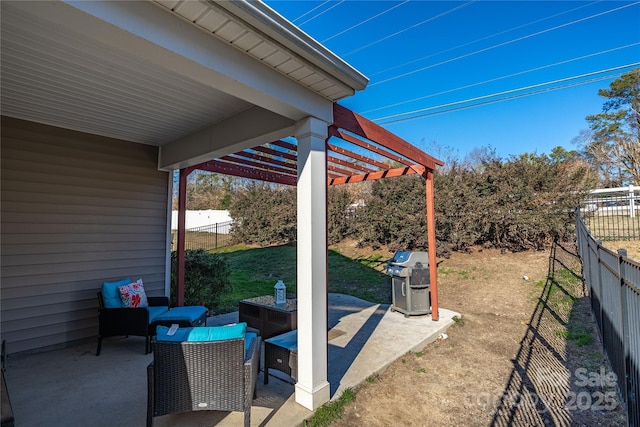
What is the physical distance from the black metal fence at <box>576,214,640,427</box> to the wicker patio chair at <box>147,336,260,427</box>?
2.58m

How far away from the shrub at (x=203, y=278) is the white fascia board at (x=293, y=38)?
4.19 meters

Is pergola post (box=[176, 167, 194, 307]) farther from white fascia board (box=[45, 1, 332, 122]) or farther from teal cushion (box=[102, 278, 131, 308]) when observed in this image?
white fascia board (box=[45, 1, 332, 122])

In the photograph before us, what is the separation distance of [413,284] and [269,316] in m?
2.43

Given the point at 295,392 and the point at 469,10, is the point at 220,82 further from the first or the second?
the point at 469,10

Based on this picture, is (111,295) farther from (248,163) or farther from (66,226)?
(248,163)

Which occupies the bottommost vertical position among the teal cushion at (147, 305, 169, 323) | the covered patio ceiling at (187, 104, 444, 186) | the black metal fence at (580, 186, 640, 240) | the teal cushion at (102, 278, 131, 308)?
the teal cushion at (147, 305, 169, 323)

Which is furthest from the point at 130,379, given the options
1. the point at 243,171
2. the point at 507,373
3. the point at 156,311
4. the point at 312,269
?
the point at 507,373

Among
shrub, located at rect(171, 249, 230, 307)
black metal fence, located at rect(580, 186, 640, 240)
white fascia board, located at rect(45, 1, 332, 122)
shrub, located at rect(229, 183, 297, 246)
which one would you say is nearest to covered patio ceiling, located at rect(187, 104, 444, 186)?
white fascia board, located at rect(45, 1, 332, 122)

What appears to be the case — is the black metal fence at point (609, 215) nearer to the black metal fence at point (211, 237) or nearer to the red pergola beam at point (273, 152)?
the red pergola beam at point (273, 152)

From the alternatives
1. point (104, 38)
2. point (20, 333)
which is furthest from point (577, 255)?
point (20, 333)

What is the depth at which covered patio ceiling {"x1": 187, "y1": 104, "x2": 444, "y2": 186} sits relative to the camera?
310 centimetres

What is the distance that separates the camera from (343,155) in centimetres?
414

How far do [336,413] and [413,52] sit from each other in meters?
10.3

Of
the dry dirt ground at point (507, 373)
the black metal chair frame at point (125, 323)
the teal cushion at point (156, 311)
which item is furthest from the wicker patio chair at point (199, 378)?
the teal cushion at point (156, 311)
